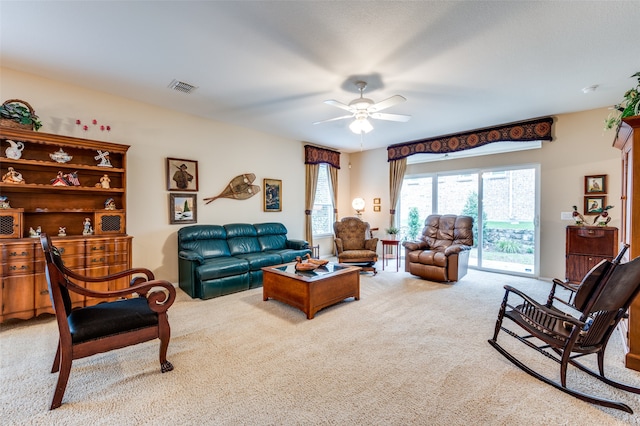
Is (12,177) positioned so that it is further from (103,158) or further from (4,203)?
(103,158)

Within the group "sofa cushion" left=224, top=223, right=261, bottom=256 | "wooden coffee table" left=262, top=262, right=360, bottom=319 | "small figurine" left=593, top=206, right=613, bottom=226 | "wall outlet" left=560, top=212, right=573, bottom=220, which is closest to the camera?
"wooden coffee table" left=262, top=262, right=360, bottom=319

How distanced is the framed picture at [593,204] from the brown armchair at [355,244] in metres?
3.44

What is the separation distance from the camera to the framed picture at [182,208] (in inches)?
178

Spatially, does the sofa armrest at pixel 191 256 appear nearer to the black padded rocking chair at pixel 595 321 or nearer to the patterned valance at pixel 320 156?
the patterned valance at pixel 320 156

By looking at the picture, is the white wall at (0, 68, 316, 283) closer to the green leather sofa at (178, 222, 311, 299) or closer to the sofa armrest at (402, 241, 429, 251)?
the green leather sofa at (178, 222, 311, 299)

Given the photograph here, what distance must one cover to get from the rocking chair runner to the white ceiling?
1.93 meters

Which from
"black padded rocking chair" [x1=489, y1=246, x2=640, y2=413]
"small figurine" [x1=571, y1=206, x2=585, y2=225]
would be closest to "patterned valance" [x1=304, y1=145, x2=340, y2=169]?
"small figurine" [x1=571, y1=206, x2=585, y2=225]

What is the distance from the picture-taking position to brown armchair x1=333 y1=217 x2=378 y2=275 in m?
5.25

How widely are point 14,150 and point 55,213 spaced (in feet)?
2.70

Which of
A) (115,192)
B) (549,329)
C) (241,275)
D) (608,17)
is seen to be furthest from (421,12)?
(115,192)

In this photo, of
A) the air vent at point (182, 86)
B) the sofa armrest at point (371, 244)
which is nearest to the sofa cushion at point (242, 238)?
the sofa armrest at point (371, 244)

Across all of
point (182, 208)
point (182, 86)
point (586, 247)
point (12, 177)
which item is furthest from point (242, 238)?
point (586, 247)

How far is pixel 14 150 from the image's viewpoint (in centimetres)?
308

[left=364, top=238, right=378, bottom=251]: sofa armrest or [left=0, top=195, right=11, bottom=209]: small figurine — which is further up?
[left=0, top=195, right=11, bottom=209]: small figurine
